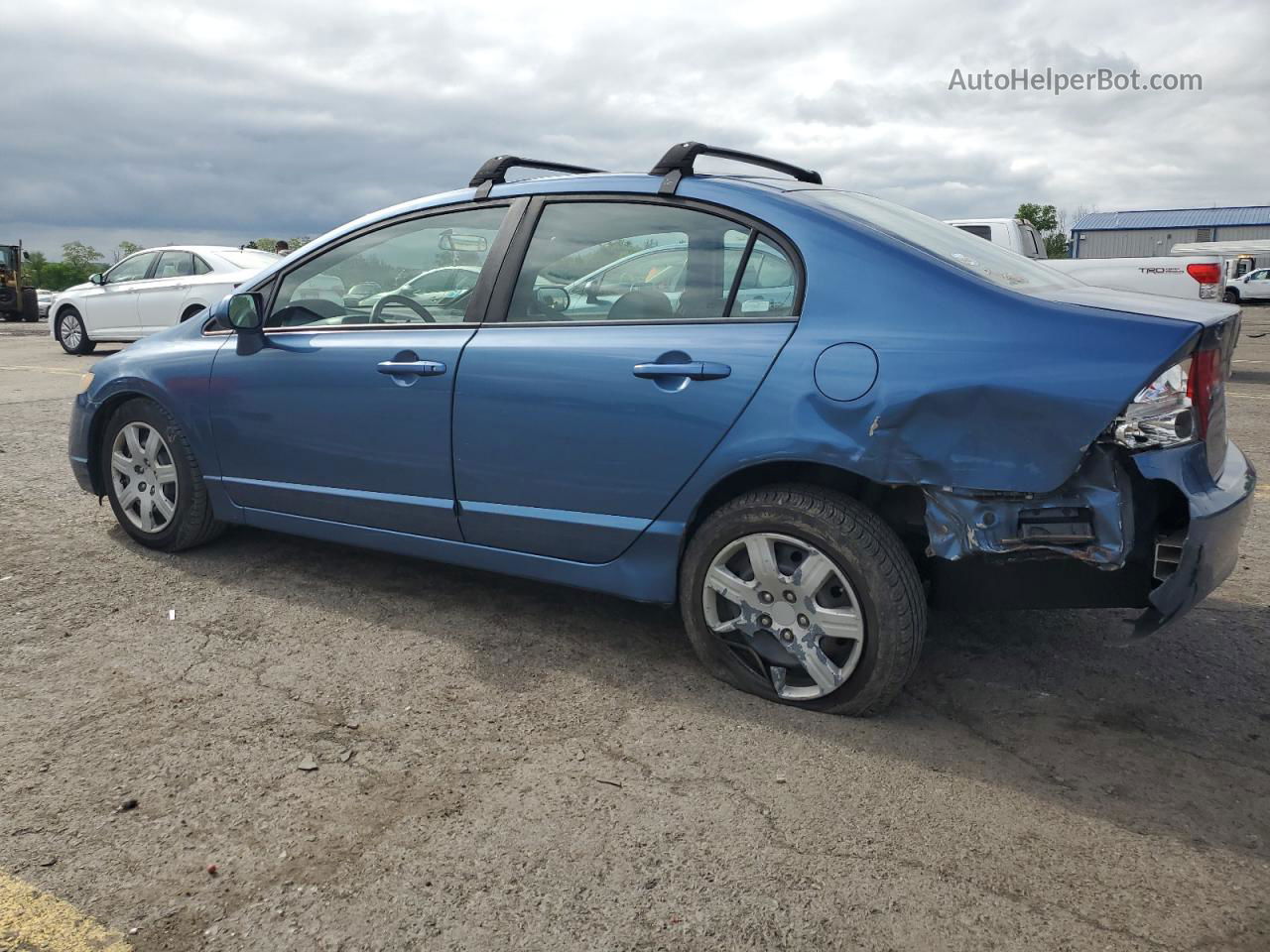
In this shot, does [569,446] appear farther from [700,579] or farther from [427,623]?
[427,623]

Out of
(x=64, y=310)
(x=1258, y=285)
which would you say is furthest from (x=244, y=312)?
(x=1258, y=285)

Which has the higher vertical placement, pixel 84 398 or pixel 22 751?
pixel 84 398

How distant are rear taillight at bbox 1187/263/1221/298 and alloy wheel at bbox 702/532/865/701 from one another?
9.57 metres

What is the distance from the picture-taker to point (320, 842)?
94.7 inches

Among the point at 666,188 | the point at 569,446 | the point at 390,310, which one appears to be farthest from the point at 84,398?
the point at 666,188

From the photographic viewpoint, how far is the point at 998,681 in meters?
3.32

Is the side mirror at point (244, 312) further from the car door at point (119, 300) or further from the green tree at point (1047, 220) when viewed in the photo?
the green tree at point (1047, 220)

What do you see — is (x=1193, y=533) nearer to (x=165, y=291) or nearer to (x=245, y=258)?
(x=245, y=258)

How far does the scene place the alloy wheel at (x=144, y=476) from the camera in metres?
4.49

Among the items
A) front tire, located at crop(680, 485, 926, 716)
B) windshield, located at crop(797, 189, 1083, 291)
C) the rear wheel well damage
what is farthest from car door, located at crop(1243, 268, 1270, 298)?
front tire, located at crop(680, 485, 926, 716)

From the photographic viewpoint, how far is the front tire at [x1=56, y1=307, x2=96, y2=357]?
15737 millimetres

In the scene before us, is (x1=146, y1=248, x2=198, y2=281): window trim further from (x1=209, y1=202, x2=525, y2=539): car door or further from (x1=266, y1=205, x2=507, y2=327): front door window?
(x1=266, y1=205, x2=507, y2=327): front door window

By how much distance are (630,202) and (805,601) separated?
56.1 inches

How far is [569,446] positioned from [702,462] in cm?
47
